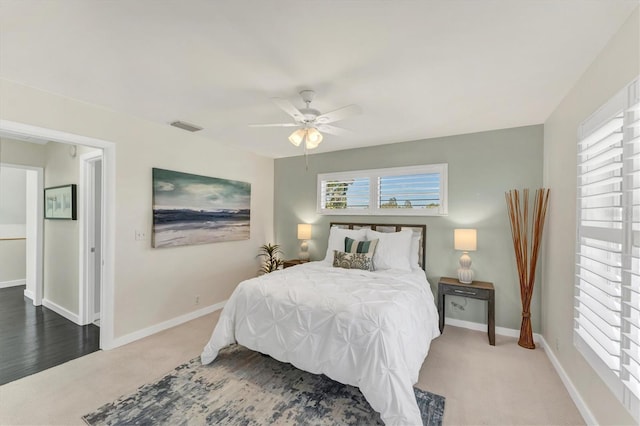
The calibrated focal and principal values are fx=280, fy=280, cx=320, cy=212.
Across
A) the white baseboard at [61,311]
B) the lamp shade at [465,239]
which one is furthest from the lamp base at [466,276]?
the white baseboard at [61,311]

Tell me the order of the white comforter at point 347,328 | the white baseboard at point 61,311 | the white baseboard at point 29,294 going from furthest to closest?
the white baseboard at point 29,294 < the white baseboard at point 61,311 < the white comforter at point 347,328

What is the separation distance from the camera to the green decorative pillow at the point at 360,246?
3.65m

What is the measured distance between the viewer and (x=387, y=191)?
14.0 ft

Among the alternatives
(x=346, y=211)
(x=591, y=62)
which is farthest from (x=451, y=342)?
(x=591, y=62)

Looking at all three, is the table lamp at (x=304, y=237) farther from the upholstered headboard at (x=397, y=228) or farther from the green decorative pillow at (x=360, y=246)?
the green decorative pillow at (x=360, y=246)

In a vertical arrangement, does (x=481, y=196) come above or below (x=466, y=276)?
above

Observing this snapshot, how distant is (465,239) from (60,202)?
5569 millimetres

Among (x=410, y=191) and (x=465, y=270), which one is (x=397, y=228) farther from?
(x=465, y=270)

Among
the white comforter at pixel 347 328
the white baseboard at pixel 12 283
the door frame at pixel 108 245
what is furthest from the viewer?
the white baseboard at pixel 12 283

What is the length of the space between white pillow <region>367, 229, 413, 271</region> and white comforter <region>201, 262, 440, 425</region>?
45cm

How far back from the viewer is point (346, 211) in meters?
4.61

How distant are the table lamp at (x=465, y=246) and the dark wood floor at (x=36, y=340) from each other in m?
4.24

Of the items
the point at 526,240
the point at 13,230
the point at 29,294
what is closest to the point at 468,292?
the point at 526,240

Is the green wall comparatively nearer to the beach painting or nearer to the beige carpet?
the beige carpet
